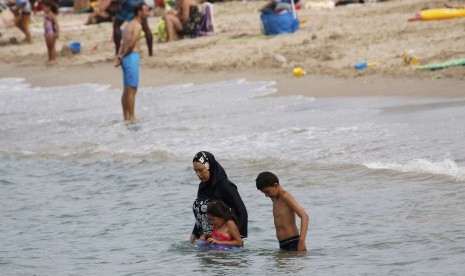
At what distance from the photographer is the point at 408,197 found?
29.8 feet

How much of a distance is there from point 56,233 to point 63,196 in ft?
5.63

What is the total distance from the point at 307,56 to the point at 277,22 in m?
2.59

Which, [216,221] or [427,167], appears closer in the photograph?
[216,221]

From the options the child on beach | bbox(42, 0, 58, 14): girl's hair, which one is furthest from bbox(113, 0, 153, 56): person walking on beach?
the child on beach

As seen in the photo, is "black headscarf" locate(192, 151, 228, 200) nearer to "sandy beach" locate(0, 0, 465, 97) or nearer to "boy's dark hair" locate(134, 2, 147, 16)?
"sandy beach" locate(0, 0, 465, 97)

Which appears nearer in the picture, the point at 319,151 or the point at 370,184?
the point at 370,184

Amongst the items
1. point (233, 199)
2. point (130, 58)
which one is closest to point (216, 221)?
point (233, 199)

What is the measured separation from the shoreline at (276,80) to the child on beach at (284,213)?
20.5 ft

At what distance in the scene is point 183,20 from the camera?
859 inches

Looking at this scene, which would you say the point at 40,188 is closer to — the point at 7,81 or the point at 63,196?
the point at 63,196

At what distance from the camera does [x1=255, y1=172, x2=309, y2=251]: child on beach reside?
725 cm

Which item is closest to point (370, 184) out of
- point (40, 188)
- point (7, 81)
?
point (40, 188)

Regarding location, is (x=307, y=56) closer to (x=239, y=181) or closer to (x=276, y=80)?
(x=276, y=80)

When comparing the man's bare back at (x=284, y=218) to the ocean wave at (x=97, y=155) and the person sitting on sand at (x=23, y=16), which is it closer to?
the ocean wave at (x=97, y=155)
